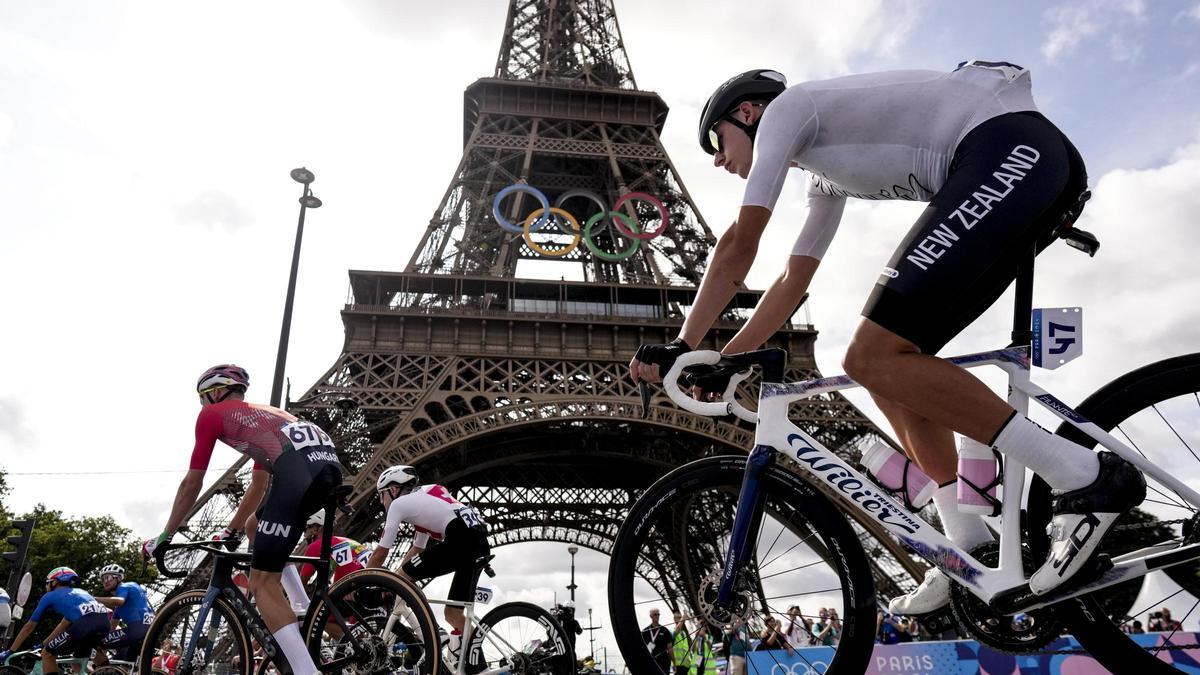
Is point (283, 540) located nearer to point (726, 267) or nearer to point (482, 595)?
point (482, 595)

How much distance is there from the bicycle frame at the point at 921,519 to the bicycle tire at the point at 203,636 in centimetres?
327

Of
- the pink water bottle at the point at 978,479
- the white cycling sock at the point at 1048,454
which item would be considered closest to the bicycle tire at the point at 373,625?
the pink water bottle at the point at 978,479

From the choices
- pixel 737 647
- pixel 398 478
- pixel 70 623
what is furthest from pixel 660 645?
pixel 70 623

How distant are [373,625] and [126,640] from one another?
14.9 ft

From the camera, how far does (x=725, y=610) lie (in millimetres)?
2414

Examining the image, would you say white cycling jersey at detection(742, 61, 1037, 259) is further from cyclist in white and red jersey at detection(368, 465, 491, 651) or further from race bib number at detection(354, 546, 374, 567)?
race bib number at detection(354, 546, 374, 567)

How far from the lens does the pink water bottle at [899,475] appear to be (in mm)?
2549

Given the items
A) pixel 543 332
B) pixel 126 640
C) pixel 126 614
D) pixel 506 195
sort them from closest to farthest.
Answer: pixel 126 640 < pixel 126 614 < pixel 543 332 < pixel 506 195

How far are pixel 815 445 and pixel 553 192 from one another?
109 ft

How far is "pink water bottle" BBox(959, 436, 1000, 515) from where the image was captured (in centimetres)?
238

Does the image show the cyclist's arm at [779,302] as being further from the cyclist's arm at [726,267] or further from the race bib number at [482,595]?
the race bib number at [482,595]

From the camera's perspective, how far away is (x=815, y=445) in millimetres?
2543

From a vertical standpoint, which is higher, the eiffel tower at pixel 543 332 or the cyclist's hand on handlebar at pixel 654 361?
the eiffel tower at pixel 543 332

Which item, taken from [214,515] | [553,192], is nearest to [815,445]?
[214,515]
